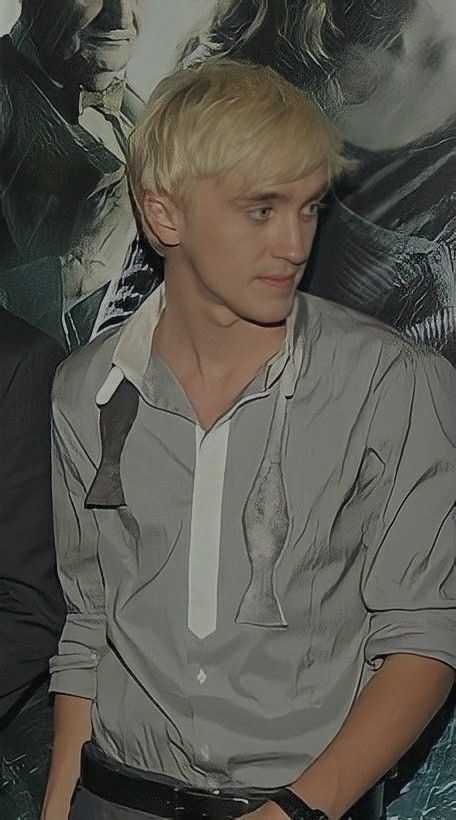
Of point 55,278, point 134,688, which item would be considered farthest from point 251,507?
point 55,278

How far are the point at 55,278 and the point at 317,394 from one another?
1.68 ft

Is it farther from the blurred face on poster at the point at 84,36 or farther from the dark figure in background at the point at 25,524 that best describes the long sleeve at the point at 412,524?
the blurred face on poster at the point at 84,36

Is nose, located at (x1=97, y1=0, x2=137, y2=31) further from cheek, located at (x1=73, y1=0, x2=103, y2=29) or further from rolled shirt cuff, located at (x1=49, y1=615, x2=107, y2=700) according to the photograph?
rolled shirt cuff, located at (x1=49, y1=615, x2=107, y2=700)

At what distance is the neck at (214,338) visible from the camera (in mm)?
1640

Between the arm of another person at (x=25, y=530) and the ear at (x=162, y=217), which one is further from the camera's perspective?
the arm of another person at (x=25, y=530)

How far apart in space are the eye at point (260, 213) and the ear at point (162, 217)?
11 cm

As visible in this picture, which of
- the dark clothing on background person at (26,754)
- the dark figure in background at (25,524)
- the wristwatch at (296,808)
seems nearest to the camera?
the wristwatch at (296,808)

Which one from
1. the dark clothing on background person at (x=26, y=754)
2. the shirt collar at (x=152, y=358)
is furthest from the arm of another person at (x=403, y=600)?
the dark clothing on background person at (x=26, y=754)

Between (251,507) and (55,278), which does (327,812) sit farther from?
(55,278)

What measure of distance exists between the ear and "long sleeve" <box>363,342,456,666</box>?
0.30 m

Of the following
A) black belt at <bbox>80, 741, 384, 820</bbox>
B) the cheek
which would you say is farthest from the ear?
black belt at <bbox>80, 741, 384, 820</bbox>

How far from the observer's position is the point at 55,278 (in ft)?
6.37

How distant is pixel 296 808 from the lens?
1505mm

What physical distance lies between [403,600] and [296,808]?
10.1 inches
